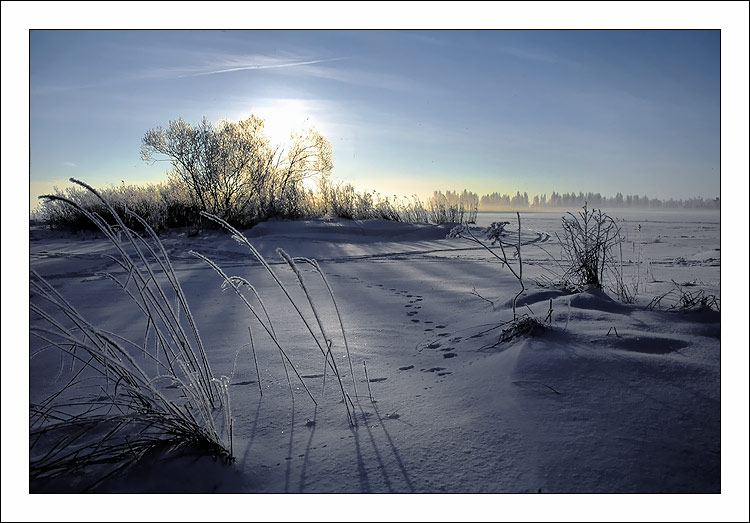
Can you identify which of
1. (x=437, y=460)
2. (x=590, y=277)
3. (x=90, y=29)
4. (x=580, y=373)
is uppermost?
(x=90, y=29)

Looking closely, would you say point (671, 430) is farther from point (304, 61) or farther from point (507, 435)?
point (304, 61)

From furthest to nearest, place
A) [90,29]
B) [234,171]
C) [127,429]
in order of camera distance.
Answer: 1. [234,171]
2. [90,29]
3. [127,429]

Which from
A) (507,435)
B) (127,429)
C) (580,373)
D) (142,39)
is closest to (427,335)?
(580,373)

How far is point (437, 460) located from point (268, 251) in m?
5.88

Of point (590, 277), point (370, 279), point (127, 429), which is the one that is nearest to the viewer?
point (127, 429)

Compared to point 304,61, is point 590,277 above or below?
below

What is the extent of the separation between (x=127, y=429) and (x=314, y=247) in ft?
19.5

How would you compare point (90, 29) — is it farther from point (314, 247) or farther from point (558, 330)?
point (314, 247)

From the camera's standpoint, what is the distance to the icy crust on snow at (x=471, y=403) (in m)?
1.12

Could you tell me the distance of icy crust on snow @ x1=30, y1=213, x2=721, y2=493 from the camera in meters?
1.12

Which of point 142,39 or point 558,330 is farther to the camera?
point 142,39

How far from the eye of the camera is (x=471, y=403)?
1.45 meters

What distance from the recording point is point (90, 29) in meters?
1.85

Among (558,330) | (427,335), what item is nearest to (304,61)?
(427,335)
